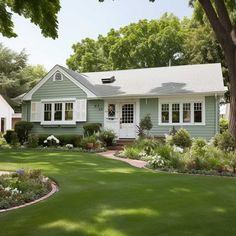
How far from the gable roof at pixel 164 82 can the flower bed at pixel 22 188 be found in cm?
1327

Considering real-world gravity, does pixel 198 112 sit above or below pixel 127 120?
above

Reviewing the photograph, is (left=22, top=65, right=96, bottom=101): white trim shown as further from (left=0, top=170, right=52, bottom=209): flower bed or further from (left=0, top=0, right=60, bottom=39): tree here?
(left=0, top=170, right=52, bottom=209): flower bed

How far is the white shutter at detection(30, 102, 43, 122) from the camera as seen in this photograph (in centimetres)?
2380

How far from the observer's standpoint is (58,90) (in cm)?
2348

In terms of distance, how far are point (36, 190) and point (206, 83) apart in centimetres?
1537

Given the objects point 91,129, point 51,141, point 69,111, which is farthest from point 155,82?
point 51,141

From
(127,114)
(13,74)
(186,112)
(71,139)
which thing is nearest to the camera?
(71,139)

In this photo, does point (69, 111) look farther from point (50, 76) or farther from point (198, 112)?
point (198, 112)

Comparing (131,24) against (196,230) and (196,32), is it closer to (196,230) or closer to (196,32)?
(196,32)

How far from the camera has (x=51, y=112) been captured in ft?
77.7

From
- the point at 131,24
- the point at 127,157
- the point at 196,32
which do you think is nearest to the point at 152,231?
the point at 127,157

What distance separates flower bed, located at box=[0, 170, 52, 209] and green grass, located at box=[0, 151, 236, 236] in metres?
0.40

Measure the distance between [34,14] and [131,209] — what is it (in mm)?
5330

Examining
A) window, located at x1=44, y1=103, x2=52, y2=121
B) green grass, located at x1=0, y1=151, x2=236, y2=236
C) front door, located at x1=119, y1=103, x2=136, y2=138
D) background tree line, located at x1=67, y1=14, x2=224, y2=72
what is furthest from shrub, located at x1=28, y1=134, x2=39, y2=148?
background tree line, located at x1=67, y1=14, x2=224, y2=72
